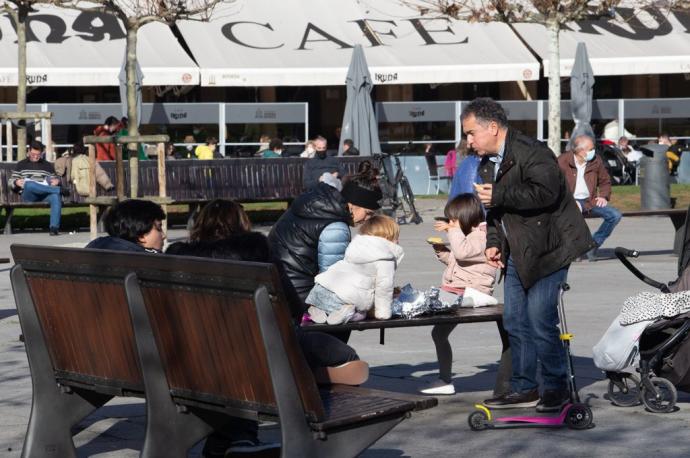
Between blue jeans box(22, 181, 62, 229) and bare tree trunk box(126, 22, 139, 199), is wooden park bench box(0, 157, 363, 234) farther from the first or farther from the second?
bare tree trunk box(126, 22, 139, 199)

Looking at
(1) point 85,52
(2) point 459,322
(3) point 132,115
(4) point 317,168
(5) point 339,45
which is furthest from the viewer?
(5) point 339,45

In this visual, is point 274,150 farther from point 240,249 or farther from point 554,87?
point 240,249

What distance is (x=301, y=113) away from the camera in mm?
32750

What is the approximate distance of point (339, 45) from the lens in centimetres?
3459

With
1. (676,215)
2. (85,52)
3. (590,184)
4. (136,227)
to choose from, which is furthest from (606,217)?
(85,52)

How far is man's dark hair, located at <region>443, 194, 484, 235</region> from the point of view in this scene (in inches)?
347

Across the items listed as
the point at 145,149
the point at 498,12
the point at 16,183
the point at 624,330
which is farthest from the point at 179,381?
the point at 498,12

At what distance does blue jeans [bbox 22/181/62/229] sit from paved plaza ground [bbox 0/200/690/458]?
297 inches

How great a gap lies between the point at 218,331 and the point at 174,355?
46cm

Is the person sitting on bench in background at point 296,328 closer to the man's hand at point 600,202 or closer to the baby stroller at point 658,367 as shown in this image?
the baby stroller at point 658,367

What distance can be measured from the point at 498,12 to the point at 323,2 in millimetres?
7745

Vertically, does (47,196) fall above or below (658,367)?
below

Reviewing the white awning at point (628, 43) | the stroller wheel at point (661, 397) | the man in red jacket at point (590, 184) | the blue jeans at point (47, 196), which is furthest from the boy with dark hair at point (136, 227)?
the white awning at point (628, 43)

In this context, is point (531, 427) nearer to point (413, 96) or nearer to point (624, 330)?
point (624, 330)
